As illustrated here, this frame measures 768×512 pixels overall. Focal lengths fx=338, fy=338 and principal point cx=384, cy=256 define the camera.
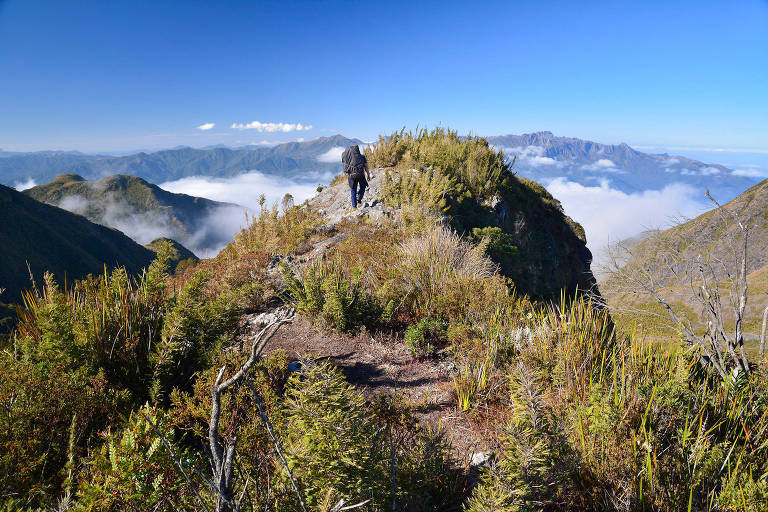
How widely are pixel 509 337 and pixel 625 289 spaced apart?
3.96 feet

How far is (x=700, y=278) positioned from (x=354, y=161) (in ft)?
27.0

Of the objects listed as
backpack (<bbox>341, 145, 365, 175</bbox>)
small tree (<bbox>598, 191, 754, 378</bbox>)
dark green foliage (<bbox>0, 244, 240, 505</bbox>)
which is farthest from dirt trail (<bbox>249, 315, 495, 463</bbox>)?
backpack (<bbox>341, 145, 365, 175</bbox>)

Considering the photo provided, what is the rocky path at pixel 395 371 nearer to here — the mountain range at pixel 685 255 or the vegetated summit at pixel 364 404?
the vegetated summit at pixel 364 404

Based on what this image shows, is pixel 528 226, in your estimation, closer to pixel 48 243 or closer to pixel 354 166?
pixel 354 166

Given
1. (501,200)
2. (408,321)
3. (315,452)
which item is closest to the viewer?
(315,452)

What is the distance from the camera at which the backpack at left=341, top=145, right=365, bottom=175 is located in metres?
9.79

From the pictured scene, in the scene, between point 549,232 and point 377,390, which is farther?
point 549,232

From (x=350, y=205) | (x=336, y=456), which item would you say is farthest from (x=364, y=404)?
(x=350, y=205)

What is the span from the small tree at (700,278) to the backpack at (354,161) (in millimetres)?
7266

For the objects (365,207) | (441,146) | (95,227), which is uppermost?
(441,146)

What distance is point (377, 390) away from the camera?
3199 millimetres

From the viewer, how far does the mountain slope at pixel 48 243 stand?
69.2 metres

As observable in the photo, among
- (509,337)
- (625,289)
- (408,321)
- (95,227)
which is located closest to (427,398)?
(509,337)

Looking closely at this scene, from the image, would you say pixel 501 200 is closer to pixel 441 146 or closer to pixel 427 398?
pixel 441 146
